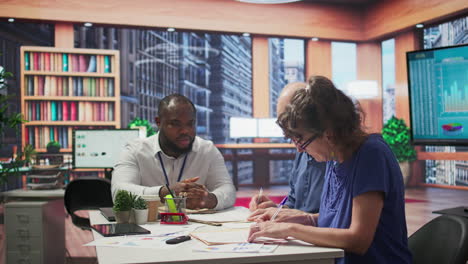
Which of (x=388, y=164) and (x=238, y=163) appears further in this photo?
(x=238, y=163)

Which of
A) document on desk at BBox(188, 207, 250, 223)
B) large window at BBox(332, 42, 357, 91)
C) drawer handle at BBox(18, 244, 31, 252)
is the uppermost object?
large window at BBox(332, 42, 357, 91)

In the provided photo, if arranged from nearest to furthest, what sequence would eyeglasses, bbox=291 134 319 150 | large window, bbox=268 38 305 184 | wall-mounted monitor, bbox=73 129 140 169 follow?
eyeglasses, bbox=291 134 319 150 → wall-mounted monitor, bbox=73 129 140 169 → large window, bbox=268 38 305 184

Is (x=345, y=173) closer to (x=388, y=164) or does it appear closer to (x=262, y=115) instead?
(x=388, y=164)

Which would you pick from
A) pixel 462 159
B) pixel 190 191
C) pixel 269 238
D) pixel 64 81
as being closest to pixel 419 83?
pixel 190 191

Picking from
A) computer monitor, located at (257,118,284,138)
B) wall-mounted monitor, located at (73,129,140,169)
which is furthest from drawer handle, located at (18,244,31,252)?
computer monitor, located at (257,118,284,138)

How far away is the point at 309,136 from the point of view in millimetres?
1409

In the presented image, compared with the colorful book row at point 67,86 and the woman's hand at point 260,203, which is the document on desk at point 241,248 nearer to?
the woman's hand at point 260,203

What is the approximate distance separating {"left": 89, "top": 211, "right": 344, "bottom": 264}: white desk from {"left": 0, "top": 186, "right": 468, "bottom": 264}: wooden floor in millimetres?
2682

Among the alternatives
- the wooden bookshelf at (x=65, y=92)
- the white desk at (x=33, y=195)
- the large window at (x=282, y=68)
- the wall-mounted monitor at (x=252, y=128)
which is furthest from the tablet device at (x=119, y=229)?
the large window at (x=282, y=68)

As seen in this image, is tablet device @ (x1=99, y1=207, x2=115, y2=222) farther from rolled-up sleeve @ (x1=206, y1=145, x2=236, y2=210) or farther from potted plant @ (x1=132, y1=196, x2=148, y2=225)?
rolled-up sleeve @ (x1=206, y1=145, x2=236, y2=210)

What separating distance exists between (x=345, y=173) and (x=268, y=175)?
7.61m

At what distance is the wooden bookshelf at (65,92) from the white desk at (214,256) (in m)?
6.20

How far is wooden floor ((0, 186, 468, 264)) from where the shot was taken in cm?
414

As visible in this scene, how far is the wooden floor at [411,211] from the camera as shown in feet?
13.6
